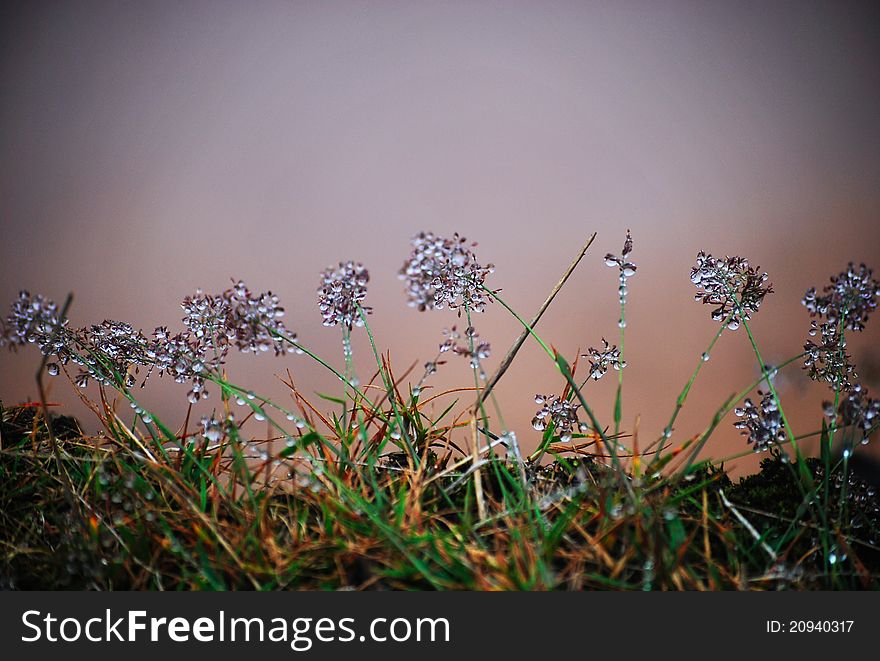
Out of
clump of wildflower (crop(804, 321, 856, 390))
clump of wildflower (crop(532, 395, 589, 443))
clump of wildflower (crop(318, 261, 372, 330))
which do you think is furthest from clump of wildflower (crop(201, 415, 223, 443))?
clump of wildflower (crop(804, 321, 856, 390))

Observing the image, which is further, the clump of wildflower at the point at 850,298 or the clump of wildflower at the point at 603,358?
the clump of wildflower at the point at 603,358

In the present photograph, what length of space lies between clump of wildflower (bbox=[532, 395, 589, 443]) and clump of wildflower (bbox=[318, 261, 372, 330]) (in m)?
0.28

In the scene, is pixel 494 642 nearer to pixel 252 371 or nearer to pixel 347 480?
pixel 347 480

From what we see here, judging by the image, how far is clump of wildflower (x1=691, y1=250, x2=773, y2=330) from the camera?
0.89 m

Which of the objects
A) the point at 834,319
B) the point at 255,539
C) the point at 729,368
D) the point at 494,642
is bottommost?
the point at 494,642

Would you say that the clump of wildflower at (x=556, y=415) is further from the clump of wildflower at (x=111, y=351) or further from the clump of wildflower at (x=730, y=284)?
the clump of wildflower at (x=111, y=351)

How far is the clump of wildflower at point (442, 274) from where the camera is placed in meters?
0.79

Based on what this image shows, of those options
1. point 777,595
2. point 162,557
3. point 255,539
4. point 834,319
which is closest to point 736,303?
point 834,319

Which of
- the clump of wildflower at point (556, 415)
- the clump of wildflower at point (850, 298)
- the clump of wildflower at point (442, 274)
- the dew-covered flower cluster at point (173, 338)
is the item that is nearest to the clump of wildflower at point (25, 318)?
the dew-covered flower cluster at point (173, 338)

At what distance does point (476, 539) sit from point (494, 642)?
0.13 metres

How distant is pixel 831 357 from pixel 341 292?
0.67m

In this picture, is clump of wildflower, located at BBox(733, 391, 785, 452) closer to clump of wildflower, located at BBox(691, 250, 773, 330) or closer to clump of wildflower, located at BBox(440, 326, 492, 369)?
clump of wildflower, located at BBox(691, 250, 773, 330)

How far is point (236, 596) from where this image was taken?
61cm

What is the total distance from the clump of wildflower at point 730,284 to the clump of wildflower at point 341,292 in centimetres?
47
